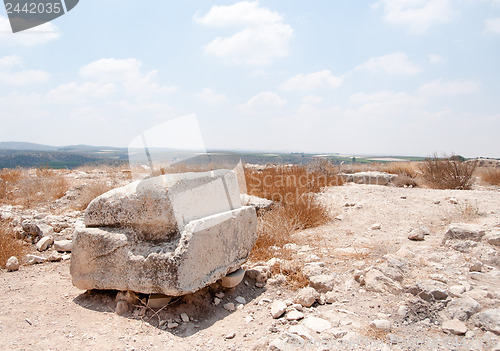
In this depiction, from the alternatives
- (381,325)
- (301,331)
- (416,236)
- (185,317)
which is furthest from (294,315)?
(416,236)

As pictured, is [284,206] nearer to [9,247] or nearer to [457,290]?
[457,290]

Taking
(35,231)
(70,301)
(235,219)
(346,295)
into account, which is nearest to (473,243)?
(346,295)

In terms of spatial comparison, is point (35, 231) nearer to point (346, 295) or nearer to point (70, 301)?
point (70, 301)

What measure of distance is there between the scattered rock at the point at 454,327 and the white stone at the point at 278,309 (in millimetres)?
1064

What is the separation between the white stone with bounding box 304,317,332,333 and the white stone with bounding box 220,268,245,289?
0.78m

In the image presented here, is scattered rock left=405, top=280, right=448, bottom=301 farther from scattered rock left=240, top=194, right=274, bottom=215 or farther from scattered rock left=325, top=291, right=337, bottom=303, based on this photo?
scattered rock left=240, top=194, right=274, bottom=215

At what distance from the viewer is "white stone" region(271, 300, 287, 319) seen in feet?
7.55

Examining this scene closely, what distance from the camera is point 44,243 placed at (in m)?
3.88

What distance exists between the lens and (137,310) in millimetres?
2385

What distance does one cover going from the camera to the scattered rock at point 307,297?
2391 mm

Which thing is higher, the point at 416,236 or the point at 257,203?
the point at 257,203

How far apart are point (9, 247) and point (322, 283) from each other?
361cm

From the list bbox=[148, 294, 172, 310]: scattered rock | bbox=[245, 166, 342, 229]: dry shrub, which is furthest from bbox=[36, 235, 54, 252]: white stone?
bbox=[245, 166, 342, 229]: dry shrub

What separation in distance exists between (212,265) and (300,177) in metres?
4.84
